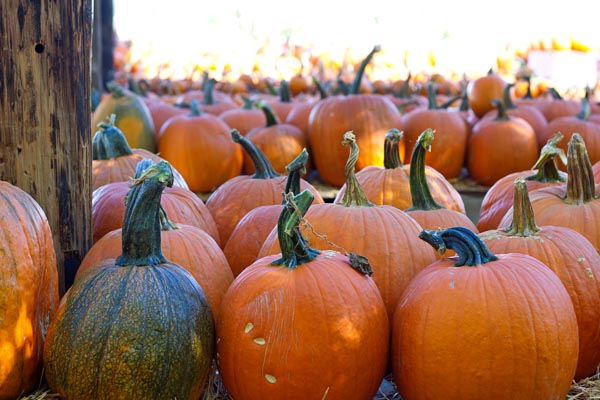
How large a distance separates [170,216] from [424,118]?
10.6ft

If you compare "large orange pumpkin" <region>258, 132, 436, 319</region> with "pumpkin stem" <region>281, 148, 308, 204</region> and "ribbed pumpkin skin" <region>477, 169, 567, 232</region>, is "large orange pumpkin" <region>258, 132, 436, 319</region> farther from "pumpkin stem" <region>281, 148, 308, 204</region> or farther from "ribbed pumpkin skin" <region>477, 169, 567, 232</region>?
"ribbed pumpkin skin" <region>477, 169, 567, 232</region>

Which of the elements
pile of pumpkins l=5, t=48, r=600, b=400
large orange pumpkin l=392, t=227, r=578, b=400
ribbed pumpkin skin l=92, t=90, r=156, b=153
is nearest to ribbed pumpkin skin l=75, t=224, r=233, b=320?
pile of pumpkins l=5, t=48, r=600, b=400

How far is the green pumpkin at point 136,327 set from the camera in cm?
186

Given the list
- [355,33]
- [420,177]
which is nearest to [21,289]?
[420,177]

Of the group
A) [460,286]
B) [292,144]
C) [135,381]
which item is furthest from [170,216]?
[292,144]

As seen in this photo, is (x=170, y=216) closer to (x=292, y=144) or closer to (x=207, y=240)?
(x=207, y=240)

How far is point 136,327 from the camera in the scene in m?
1.87

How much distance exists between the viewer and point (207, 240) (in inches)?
98.9

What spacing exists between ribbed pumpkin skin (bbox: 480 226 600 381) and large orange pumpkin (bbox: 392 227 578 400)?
243 mm

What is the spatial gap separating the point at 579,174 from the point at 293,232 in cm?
132

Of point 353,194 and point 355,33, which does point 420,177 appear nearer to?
point 353,194

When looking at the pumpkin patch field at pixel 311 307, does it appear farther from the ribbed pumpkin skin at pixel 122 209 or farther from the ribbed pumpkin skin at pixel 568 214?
the ribbed pumpkin skin at pixel 122 209

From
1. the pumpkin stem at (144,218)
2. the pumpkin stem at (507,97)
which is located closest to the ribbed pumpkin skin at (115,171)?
the pumpkin stem at (144,218)

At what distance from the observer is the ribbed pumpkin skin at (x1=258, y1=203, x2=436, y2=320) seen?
2.31 meters
